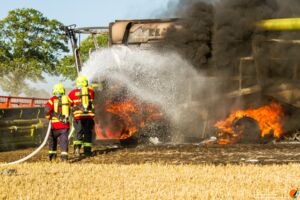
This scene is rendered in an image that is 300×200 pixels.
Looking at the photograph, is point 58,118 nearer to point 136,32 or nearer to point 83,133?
point 83,133

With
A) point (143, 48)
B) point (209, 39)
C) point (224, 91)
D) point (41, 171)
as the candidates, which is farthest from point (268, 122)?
point (41, 171)

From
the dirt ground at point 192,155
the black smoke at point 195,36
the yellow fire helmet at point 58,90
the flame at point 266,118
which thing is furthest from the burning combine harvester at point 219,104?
the yellow fire helmet at point 58,90

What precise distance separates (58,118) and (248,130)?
5311 millimetres

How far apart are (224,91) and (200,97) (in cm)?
69

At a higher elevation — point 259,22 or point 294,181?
point 259,22

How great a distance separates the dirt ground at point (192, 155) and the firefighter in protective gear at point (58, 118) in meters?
0.50

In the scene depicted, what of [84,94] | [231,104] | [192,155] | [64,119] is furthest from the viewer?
[231,104]

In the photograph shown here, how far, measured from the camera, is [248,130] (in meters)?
17.1

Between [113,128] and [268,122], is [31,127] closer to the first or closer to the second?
[113,128]

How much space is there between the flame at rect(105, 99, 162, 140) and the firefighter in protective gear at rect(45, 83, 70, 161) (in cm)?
308

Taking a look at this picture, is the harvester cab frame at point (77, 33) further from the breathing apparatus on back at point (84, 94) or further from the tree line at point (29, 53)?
the tree line at point (29, 53)

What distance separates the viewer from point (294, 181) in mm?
9508

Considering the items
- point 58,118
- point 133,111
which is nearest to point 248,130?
point 133,111

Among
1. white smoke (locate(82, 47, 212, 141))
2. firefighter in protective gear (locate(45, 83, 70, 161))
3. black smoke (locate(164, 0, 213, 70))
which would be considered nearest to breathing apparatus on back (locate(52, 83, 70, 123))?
firefighter in protective gear (locate(45, 83, 70, 161))
